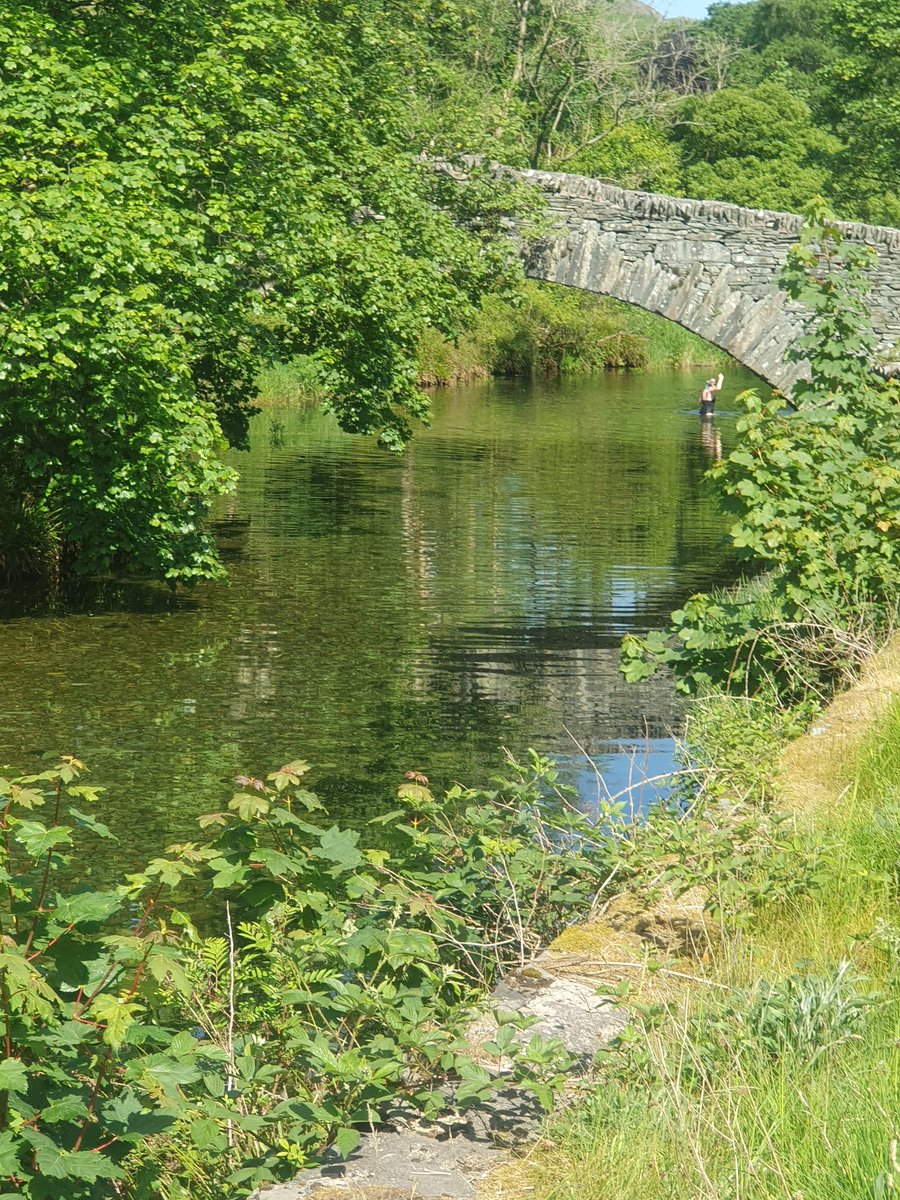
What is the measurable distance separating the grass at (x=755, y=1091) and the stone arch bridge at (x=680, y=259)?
15.3 meters

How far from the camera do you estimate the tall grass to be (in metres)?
2.41

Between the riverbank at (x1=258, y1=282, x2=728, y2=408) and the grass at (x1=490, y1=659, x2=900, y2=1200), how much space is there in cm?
2721

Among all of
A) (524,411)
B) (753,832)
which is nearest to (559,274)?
(524,411)

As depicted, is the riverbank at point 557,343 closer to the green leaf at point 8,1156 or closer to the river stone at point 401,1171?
the river stone at point 401,1171

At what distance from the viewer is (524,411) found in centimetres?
2845

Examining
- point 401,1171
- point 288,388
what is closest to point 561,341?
point 288,388

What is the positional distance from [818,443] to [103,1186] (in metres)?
4.96

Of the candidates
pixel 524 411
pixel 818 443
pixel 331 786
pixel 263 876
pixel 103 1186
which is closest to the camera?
pixel 103 1186

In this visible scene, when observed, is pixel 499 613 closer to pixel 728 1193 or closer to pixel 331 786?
pixel 331 786

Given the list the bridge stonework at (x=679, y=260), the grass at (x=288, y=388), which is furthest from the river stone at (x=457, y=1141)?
the grass at (x=288, y=388)

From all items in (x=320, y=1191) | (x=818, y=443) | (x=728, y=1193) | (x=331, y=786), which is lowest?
(x=331, y=786)

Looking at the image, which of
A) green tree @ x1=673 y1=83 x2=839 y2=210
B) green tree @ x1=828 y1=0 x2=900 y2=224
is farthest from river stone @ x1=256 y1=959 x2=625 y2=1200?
green tree @ x1=673 y1=83 x2=839 y2=210

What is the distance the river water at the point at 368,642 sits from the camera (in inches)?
327

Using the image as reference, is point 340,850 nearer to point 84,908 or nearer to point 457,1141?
point 84,908
